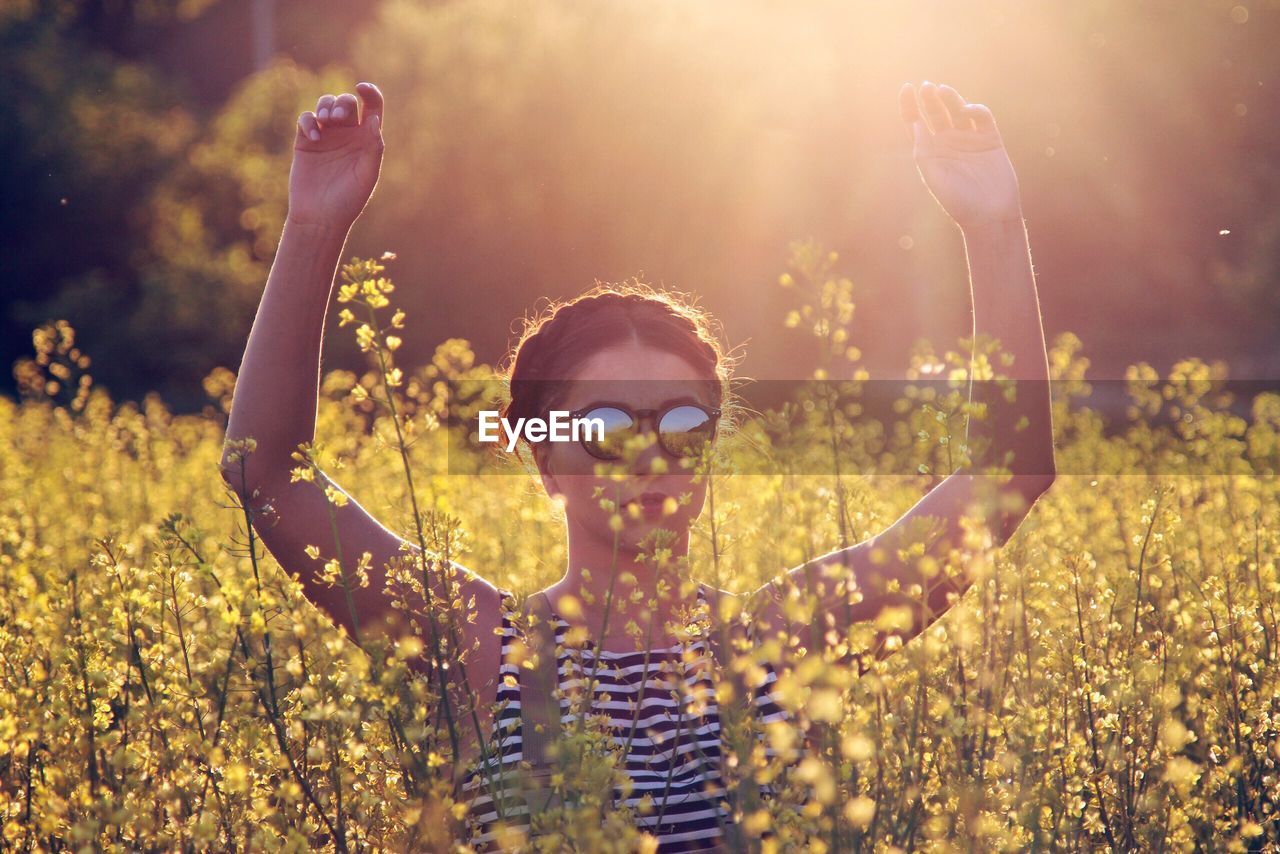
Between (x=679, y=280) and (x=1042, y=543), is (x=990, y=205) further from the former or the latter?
(x=679, y=280)

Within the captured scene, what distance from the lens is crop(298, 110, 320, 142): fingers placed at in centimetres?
231

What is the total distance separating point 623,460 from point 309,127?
80 cm

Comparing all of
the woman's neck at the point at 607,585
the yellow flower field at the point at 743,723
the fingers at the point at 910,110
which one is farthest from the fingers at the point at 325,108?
the fingers at the point at 910,110

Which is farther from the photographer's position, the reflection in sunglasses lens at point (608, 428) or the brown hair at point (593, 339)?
the brown hair at point (593, 339)

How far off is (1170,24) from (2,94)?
16.7 m

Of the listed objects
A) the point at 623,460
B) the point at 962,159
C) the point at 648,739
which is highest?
the point at 962,159

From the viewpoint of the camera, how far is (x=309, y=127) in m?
2.31

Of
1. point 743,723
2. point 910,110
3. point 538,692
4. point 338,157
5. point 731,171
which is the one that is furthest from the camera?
point 731,171

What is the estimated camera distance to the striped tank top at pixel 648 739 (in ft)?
6.84

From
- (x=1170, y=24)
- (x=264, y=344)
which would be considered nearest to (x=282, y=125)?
(x=1170, y=24)

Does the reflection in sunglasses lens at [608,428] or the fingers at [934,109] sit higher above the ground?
the fingers at [934,109]

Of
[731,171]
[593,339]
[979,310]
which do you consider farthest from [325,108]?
[731,171]

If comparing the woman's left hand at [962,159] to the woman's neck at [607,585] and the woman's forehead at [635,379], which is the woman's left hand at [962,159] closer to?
the woman's forehead at [635,379]

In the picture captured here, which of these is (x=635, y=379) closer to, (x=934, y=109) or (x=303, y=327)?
(x=303, y=327)
